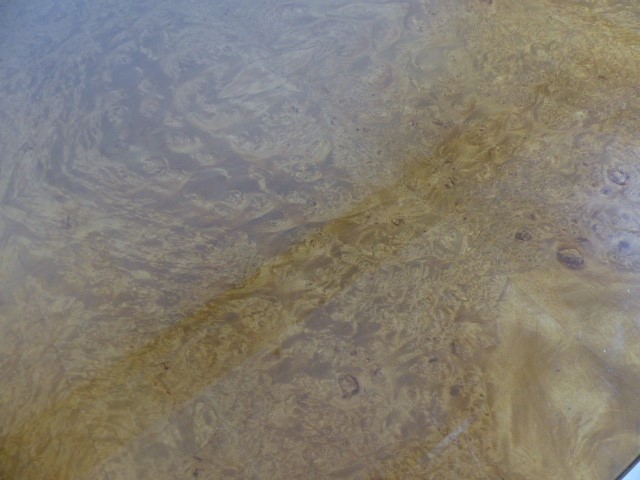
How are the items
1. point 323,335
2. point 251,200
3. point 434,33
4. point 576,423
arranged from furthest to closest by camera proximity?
point 434,33 < point 251,200 < point 323,335 < point 576,423

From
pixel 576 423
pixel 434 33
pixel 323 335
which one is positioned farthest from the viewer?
pixel 434 33

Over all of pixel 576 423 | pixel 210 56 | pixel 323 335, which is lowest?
pixel 576 423

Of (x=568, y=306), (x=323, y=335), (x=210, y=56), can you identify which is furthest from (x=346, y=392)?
(x=210, y=56)

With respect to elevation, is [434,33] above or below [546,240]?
above

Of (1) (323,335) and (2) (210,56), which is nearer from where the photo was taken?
(1) (323,335)

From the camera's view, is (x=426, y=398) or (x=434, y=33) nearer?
(x=426, y=398)

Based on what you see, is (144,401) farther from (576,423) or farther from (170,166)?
(576,423)

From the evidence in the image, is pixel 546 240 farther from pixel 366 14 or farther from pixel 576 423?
pixel 366 14

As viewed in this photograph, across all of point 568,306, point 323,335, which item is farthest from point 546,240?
point 323,335

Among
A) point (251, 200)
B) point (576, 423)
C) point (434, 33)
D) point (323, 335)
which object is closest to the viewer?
point (576, 423)
